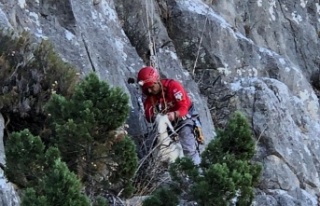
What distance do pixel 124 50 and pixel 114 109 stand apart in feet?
15.9

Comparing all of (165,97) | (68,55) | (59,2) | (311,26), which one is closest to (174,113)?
(165,97)

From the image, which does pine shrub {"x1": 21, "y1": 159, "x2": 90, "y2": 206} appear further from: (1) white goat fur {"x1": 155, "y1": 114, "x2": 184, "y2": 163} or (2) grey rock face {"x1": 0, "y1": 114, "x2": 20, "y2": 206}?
(1) white goat fur {"x1": 155, "y1": 114, "x2": 184, "y2": 163}

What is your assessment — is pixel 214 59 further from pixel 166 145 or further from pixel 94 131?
pixel 94 131

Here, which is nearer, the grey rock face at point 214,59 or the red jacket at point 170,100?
the red jacket at point 170,100

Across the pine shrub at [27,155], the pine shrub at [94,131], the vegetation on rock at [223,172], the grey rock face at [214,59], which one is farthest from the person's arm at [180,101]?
the pine shrub at [27,155]

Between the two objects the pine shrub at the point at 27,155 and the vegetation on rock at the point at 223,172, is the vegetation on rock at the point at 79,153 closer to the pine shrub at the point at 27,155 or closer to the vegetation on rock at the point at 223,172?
the pine shrub at the point at 27,155

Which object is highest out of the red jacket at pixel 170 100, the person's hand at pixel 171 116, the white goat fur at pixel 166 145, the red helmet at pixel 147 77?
the red helmet at pixel 147 77

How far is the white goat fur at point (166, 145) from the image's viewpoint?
8.43 m

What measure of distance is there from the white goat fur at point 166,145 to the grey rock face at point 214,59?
53 centimetres

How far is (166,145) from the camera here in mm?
8445

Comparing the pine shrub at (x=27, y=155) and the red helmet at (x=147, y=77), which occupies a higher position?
the pine shrub at (x=27, y=155)

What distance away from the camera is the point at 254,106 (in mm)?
11414

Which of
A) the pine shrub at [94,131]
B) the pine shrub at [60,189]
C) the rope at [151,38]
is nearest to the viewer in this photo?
the pine shrub at [60,189]

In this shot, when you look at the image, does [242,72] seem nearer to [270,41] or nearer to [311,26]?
[270,41]
